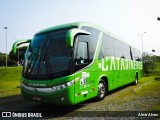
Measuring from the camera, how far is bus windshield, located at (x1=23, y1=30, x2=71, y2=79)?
717cm

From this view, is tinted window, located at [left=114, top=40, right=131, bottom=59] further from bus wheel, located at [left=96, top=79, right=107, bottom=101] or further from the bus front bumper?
the bus front bumper

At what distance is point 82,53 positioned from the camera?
25.9 feet

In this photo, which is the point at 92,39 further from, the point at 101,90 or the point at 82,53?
the point at 101,90

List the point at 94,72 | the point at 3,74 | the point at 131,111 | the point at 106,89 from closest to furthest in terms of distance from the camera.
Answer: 1. the point at 131,111
2. the point at 94,72
3. the point at 106,89
4. the point at 3,74

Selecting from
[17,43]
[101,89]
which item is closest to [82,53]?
[101,89]

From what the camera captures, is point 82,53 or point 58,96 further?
point 82,53

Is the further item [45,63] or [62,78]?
[45,63]

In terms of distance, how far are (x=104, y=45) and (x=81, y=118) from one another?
4339 mm

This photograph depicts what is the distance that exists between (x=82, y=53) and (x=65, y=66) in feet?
3.57

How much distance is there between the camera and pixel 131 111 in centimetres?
741

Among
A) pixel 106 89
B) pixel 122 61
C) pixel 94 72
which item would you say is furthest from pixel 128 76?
pixel 94 72

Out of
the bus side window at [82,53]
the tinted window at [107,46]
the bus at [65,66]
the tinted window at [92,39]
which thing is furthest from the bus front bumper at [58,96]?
the tinted window at [107,46]

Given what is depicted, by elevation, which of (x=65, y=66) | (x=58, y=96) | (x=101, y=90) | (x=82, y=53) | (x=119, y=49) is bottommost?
(x=101, y=90)

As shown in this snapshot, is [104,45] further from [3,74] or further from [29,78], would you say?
[3,74]
